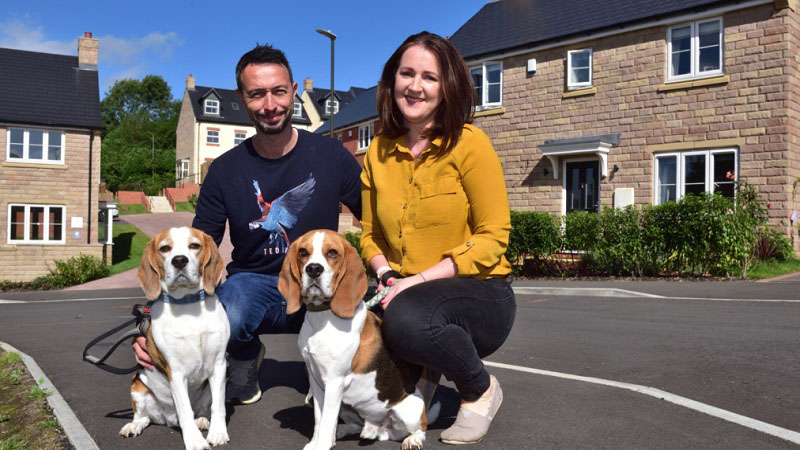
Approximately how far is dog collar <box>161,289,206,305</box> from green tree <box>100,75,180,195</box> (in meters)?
53.2

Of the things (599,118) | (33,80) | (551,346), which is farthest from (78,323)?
(33,80)

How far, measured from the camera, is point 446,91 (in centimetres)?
364

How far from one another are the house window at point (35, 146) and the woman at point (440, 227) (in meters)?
26.2

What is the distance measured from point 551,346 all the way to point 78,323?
311 inches

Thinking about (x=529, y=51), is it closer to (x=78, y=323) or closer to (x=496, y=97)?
(x=496, y=97)

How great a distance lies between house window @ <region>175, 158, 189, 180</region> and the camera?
58.2m

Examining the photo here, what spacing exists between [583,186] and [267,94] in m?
15.5

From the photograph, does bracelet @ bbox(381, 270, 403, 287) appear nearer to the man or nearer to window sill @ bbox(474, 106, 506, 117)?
the man

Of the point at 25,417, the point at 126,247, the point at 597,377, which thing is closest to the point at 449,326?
the point at 597,377

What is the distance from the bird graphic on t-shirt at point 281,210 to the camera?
163 inches

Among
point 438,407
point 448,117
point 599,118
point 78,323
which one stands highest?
point 599,118

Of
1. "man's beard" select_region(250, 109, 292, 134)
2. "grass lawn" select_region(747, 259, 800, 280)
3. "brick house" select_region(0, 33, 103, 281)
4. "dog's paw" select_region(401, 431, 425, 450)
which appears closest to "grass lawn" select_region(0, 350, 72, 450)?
"dog's paw" select_region(401, 431, 425, 450)

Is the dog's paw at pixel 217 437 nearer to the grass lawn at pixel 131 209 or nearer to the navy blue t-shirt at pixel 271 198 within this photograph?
the navy blue t-shirt at pixel 271 198

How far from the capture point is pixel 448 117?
3602 mm
